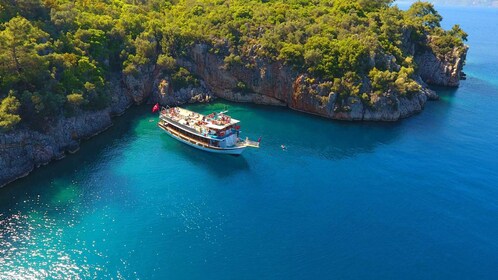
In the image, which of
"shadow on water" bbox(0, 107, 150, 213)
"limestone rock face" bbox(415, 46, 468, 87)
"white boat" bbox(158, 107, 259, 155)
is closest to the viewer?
"shadow on water" bbox(0, 107, 150, 213)

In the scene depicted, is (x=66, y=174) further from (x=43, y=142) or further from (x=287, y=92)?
(x=287, y=92)

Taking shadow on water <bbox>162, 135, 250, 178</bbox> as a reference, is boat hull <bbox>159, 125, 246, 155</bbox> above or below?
above

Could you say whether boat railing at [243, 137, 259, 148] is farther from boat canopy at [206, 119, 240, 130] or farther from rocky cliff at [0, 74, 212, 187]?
rocky cliff at [0, 74, 212, 187]

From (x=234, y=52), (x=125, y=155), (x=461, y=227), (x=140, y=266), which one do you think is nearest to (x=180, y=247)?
(x=140, y=266)

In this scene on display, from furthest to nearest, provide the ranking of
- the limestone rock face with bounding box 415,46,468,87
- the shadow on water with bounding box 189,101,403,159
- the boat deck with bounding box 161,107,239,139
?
the limestone rock face with bounding box 415,46,468,87, the shadow on water with bounding box 189,101,403,159, the boat deck with bounding box 161,107,239,139

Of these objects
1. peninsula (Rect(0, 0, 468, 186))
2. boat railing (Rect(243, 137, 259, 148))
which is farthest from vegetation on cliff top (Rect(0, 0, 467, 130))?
boat railing (Rect(243, 137, 259, 148))

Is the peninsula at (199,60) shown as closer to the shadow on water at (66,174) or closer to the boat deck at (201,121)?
the shadow on water at (66,174)

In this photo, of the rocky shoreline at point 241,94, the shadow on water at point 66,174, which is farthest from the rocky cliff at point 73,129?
the shadow on water at point 66,174
